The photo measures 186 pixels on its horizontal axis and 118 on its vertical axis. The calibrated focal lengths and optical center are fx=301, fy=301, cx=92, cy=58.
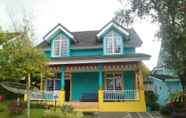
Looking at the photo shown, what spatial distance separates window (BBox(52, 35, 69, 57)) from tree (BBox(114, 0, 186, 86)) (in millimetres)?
9648

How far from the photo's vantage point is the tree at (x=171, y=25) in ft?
60.0

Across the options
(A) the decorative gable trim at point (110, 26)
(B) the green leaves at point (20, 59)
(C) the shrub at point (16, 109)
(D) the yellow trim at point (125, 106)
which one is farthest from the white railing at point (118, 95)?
(C) the shrub at point (16, 109)

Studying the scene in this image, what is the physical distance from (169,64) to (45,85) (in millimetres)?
12617

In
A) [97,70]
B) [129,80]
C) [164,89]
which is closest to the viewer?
[97,70]

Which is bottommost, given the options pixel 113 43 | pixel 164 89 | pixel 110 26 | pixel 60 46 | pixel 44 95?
pixel 44 95

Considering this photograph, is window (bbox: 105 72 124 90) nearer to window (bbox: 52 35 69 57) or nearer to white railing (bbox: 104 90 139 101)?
white railing (bbox: 104 90 139 101)

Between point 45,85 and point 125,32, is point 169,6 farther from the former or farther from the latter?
point 45,85

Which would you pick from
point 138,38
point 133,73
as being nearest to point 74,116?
point 133,73

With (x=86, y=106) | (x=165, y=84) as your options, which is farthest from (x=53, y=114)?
(x=165, y=84)

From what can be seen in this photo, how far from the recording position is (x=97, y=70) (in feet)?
80.2

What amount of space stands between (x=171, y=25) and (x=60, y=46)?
1209cm

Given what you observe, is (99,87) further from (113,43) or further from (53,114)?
(53,114)

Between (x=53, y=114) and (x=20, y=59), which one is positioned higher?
(x=20, y=59)

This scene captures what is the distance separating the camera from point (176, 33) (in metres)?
18.4
